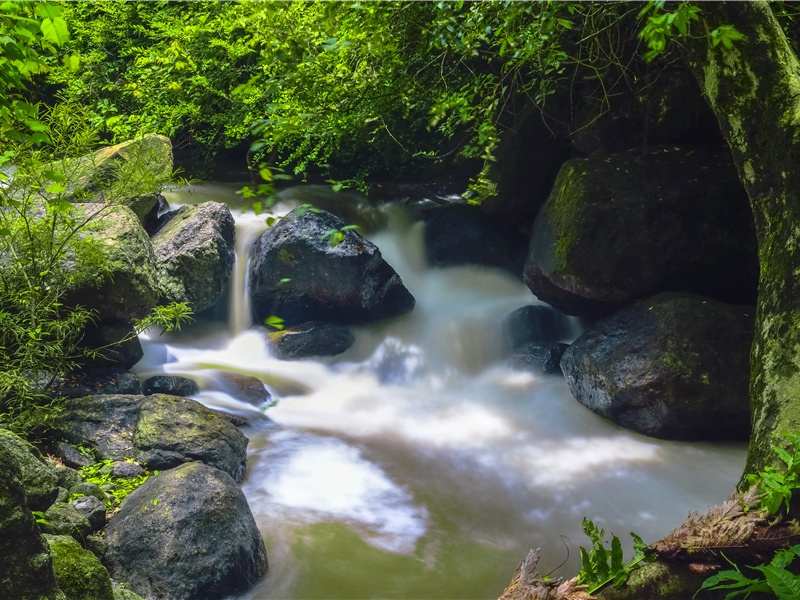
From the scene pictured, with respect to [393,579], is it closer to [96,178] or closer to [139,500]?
[139,500]

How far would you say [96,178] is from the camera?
6.09m

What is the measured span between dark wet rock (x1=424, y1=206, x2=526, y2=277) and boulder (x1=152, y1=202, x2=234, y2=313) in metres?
3.24

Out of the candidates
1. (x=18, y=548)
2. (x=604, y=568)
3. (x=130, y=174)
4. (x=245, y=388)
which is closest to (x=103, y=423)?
(x=245, y=388)

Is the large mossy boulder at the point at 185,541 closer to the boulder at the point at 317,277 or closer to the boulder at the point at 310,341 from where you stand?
the boulder at the point at 310,341

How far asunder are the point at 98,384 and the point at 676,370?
223 inches

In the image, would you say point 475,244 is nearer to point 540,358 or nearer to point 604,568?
point 540,358

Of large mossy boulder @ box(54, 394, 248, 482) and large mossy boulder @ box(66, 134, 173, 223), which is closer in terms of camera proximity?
large mossy boulder @ box(54, 394, 248, 482)

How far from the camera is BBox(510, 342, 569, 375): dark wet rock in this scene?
323 inches

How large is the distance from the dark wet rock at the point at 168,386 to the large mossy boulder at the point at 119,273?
715 mm

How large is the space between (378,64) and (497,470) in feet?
13.1

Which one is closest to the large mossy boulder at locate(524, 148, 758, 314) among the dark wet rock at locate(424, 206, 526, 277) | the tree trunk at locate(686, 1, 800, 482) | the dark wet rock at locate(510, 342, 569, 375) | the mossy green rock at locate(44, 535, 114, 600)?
the dark wet rock at locate(510, 342, 569, 375)

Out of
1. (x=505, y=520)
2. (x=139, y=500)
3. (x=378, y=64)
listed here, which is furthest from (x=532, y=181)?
(x=139, y=500)

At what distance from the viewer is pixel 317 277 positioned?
926 cm

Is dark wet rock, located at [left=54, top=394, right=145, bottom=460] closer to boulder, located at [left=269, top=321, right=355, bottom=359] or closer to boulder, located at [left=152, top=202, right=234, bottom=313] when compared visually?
boulder, located at [left=152, top=202, right=234, bottom=313]
